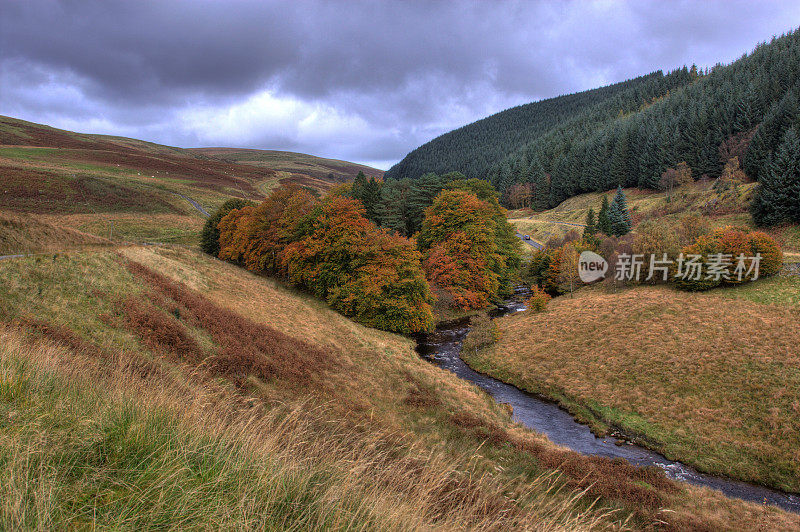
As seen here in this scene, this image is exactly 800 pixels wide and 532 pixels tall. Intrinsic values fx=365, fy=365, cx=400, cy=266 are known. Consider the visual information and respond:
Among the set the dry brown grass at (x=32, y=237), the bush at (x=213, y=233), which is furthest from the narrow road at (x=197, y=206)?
the dry brown grass at (x=32, y=237)


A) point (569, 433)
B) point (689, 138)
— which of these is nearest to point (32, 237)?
point (569, 433)

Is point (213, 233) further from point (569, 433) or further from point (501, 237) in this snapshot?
point (569, 433)

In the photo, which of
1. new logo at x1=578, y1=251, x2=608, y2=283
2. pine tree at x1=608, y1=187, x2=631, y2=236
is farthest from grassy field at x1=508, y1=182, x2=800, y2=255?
new logo at x1=578, y1=251, x2=608, y2=283

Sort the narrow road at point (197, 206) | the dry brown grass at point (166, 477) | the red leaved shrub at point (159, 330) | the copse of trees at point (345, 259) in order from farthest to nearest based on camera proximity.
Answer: the narrow road at point (197, 206) < the copse of trees at point (345, 259) < the red leaved shrub at point (159, 330) < the dry brown grass at point (166, 477)

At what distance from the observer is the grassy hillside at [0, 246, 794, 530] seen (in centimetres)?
330

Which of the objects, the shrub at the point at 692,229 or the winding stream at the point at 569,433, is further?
the shrub at the point at 692,229

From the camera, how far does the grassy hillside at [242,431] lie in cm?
330

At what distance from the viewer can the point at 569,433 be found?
18906 millimetres

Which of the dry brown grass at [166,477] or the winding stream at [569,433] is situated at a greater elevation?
the dry brown grass at [166,477]

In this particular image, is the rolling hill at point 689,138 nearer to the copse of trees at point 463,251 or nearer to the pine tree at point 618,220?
the pine tree at point 618,220

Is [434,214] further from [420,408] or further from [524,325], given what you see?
[420,408]

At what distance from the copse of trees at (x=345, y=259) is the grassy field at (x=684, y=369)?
8.71 metres

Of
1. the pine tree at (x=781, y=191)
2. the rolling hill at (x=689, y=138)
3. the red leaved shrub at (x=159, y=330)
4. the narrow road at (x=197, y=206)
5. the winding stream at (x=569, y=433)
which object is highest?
the rolling hill at (x=689, y=138)

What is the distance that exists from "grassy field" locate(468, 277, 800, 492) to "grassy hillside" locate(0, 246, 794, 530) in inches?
186
